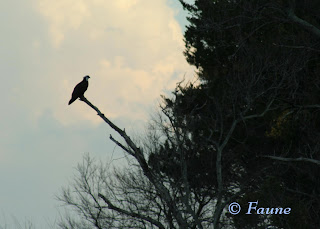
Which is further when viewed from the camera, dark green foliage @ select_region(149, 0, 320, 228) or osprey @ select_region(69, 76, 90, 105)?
dark green foliage @ select_region(149, 0, 320, 228)

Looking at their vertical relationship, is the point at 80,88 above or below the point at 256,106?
below

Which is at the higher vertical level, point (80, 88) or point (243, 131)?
point (243, 131)

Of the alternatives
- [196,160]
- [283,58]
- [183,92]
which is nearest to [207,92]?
[183,92]

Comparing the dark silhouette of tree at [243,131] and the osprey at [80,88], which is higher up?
the dark silhouette of tree at [243,131]

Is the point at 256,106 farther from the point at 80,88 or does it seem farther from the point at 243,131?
the point at 80,88

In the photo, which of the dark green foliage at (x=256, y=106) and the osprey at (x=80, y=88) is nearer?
the osprey at (x=80, y=88)

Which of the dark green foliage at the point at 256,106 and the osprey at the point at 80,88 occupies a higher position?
the dark green foliage at the point at 256,106

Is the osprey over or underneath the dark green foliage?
underneath

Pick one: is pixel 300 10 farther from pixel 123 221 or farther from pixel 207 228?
pixel 123 221

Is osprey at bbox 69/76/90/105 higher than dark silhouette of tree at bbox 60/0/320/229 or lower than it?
lower

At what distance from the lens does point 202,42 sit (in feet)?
90.9

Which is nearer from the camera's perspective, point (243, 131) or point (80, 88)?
Result: point (80, 88)

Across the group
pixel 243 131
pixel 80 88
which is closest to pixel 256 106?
pixel 243 131

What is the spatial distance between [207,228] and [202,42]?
9.61 meters
